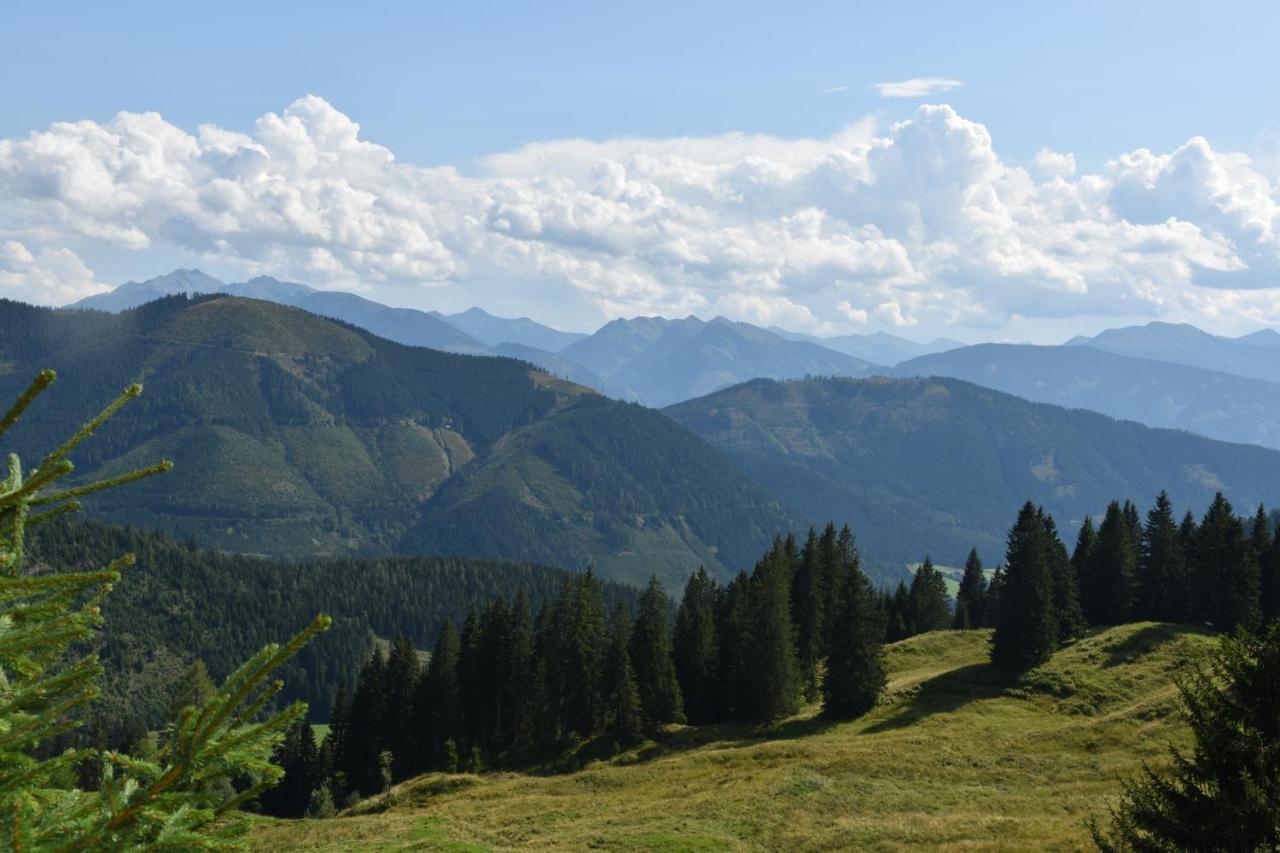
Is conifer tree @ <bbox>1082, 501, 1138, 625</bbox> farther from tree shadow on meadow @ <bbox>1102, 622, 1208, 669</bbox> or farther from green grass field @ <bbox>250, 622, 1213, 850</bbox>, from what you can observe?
green grass field @ <bbox>250, 622, 1213, 850</bbox>

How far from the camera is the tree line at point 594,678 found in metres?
86.4

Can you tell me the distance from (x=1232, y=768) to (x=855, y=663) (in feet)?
211

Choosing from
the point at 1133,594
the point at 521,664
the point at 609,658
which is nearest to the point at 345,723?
the point at 521,664

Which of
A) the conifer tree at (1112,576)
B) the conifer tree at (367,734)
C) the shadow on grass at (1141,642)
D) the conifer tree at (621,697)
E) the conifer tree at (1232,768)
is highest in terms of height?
the conifer tree at (1232,768)

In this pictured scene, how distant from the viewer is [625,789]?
68375 millimetres

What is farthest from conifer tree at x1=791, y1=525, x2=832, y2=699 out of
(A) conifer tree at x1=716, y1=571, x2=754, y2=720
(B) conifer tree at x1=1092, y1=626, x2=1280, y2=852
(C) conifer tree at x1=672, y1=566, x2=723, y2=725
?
(B) conifer tree at x1=1092, y1=626, x2=1280, y2=852

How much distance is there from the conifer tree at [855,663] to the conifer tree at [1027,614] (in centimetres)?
1312

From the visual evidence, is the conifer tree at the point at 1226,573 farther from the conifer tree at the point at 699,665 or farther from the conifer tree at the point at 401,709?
the conifer tree at the point at 401,709

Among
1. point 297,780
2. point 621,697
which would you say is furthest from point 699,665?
point 297,780

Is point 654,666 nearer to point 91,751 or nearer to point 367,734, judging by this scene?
point 367,734

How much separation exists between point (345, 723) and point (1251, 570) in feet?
337

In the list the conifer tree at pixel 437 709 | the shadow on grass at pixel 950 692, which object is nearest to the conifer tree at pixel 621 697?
the conifer tree at pixel 437 709

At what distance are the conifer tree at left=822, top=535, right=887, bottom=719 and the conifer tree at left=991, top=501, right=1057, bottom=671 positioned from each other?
1312cm

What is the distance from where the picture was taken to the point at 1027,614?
86.3 meters
